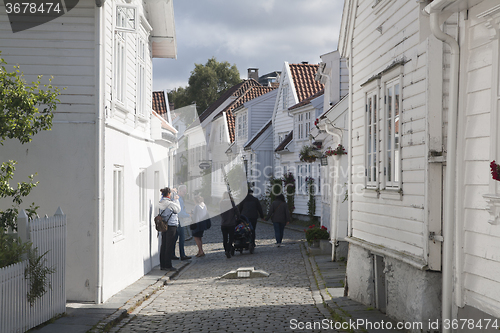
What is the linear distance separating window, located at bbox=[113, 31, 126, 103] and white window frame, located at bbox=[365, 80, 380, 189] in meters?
4.44

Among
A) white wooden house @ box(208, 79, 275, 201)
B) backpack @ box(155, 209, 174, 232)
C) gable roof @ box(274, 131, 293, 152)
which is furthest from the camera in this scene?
white wooden house @ box(208, 79, 275, 201)

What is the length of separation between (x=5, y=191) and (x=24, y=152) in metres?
2.05

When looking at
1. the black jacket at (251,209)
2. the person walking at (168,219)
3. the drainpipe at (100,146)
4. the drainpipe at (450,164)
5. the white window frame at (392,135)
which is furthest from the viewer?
the black jacket at (251,209)

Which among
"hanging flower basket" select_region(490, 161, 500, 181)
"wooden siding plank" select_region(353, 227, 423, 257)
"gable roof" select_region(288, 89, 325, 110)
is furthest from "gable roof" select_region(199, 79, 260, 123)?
"hanging flower basket" select_region(490, 161, 500, 181)

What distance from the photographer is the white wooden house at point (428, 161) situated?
18.2 feet

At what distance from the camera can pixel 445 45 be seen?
6.63 m

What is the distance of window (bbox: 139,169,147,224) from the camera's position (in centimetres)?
1295

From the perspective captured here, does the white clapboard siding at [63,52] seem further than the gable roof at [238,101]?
No

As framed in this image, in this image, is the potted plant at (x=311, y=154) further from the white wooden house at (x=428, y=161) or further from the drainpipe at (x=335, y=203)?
the white wooden house at (x=428, y=161)

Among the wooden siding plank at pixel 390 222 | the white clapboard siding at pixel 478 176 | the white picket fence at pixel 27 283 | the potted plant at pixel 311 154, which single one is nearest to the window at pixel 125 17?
the white picket fence at pixel 27 283

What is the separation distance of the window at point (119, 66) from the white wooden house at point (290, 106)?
782 inches

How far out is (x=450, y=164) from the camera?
19.8 feet

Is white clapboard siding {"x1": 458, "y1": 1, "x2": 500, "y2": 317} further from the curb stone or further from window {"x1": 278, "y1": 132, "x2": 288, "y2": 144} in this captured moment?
window {"x1": 278, "y1": 132, "x2": 288, "y2": 144}

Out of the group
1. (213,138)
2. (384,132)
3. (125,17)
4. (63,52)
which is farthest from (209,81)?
(384,132)
